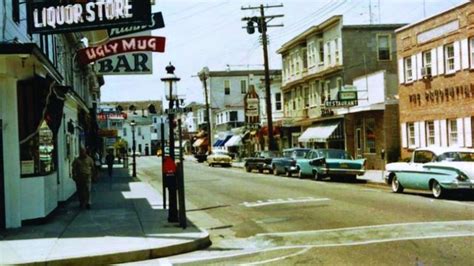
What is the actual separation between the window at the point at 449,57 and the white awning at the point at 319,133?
45.5 ft

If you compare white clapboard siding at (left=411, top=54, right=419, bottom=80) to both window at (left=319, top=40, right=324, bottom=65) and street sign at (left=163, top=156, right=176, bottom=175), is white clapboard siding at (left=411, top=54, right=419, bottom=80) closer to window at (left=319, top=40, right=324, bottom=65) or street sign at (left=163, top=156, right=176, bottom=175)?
window at (left=319, top=40, right=324, bottom=65)

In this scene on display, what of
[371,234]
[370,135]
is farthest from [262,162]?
[371,234]

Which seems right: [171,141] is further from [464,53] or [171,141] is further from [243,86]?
[243,86]

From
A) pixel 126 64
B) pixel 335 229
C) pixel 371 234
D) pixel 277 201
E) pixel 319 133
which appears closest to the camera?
pixel 371 234

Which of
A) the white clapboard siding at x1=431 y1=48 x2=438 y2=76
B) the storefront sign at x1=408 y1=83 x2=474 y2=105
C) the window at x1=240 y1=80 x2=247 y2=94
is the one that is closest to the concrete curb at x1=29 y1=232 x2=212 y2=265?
the storefront sign at x1=408 y1=83 x2=474 y2=105

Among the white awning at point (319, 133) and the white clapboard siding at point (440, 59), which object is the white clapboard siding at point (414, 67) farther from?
the white awning at point (319, 133)

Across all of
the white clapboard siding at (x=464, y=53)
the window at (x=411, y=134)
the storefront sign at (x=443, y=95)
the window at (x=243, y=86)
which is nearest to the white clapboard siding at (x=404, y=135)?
the window at (x=411, y=134)

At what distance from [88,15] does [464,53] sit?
65.9 feet

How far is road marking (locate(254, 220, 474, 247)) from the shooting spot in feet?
41.1

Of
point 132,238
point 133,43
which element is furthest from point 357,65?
point 132,238

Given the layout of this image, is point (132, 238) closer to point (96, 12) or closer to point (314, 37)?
point (96, 12)

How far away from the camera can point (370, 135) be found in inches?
1591

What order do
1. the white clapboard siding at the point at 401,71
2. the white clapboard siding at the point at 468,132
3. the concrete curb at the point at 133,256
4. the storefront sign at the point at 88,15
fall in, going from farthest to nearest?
the white clapboard siding at the point at 401,71 < the white clapboard siding at the point at 468,132 < the storefront sign at the point at 88,15 < the concrete curb at the point at 133,256

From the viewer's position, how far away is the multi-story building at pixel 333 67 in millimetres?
44844
